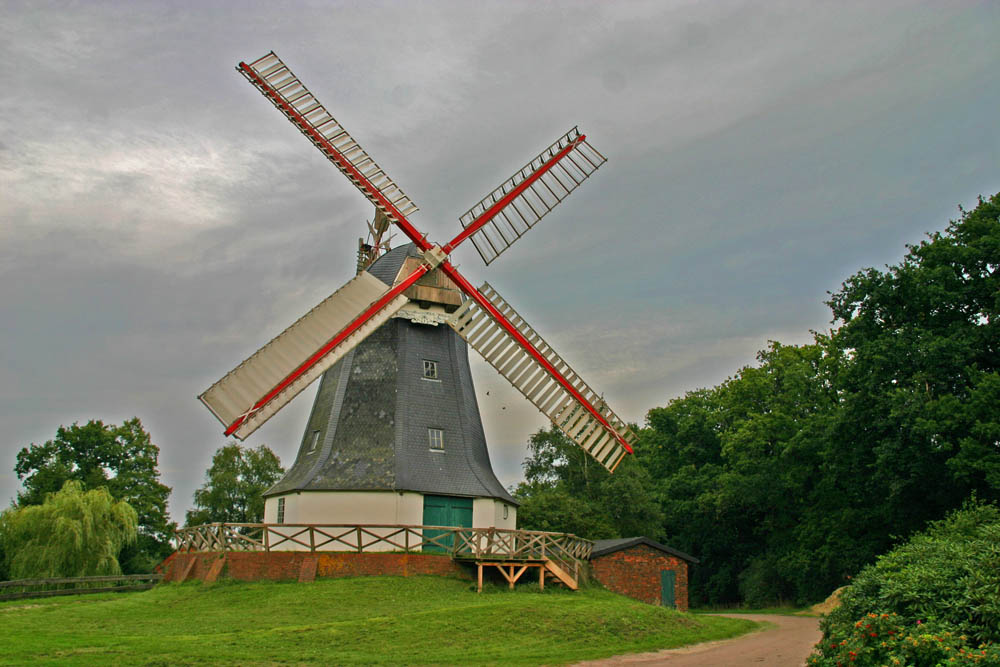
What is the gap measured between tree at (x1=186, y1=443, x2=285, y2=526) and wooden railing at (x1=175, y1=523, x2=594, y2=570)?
24289mm

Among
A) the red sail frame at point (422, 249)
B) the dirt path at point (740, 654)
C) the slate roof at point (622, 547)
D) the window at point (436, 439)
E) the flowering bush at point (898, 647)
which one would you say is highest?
the red sail frame at point (422, 249)

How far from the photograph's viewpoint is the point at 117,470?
43.1 meters

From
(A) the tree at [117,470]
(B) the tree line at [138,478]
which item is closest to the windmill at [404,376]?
(B) the tree line at [138,478]

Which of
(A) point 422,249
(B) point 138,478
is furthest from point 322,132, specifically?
(B) point 138,478

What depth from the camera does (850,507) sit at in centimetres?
2888

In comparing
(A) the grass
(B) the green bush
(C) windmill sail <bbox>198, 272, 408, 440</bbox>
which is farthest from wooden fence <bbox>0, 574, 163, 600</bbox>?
(B) the green bush

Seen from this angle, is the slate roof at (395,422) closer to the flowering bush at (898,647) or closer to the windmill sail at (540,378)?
the windmill sail at (540,378)

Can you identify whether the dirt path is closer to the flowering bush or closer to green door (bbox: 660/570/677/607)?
the flowering bush

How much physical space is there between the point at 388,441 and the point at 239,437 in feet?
15.4

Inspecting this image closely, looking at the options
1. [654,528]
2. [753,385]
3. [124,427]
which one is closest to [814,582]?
[654,528]

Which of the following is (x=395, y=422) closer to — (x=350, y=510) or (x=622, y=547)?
(x=350, y=510)

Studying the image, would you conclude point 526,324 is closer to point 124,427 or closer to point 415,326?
point 415,326

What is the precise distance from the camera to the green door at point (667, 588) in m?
23.1

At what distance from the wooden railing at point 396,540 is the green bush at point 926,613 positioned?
31.3ft
